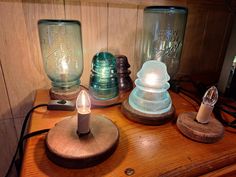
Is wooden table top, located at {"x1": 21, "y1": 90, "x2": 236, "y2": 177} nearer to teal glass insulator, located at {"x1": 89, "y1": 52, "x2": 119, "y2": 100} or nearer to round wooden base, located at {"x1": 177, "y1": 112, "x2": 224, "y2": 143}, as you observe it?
round wooden base, located at {"x1": 177, "y1": 112, "x2": 224, "y2": 143}

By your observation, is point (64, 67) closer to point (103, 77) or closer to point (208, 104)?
point (103, 77)

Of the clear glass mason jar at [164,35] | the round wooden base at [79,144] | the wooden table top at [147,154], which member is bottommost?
the wooden table top at [147,154]

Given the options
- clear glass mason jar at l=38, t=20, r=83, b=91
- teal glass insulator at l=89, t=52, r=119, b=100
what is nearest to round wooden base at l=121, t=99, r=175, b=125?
teal glass insulator at l=89, t=52, r=119, b=100

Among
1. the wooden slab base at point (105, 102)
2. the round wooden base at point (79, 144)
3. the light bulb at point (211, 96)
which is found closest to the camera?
the round wooden base at point (79, 144)

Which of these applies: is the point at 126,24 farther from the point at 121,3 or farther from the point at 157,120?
the point at 157,120

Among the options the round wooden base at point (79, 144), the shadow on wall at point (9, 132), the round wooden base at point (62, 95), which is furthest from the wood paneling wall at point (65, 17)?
the round wooden base at point (79, 144)

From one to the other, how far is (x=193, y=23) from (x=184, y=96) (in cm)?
36

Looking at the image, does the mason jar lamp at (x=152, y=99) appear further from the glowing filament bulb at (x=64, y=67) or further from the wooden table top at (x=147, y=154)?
the glowing filament bulb at (x=64, y=67)

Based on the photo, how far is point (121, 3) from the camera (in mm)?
673

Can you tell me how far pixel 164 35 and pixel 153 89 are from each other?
289 mm

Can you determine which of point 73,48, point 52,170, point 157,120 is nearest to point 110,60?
point 73,48

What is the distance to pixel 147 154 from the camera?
0.41m

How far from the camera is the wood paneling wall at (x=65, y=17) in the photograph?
0.61m

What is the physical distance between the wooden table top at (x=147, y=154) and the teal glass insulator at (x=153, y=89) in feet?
0.16
